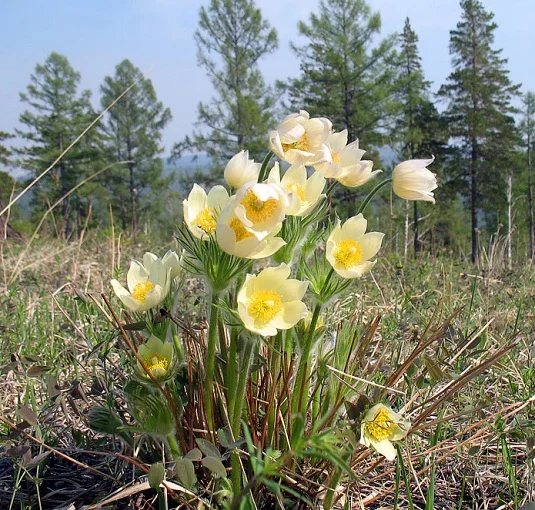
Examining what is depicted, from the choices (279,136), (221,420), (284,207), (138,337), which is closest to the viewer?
(284,207)

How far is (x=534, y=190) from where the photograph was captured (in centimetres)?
2823

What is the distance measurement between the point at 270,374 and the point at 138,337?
12.1 inches

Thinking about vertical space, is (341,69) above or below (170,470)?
above

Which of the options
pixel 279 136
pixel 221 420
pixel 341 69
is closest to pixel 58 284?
pixel 221 420

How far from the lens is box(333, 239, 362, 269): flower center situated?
32.9 inches

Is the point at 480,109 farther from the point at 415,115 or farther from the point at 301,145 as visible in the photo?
the point at 301,145

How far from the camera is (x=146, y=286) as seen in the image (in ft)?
2.98

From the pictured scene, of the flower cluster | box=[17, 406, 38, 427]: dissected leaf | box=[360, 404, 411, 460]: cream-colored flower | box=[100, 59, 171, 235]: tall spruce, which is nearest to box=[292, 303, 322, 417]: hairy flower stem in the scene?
the flower cluster

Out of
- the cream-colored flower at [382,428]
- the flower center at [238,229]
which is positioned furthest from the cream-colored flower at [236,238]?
the cream-colored flower at [382,428]

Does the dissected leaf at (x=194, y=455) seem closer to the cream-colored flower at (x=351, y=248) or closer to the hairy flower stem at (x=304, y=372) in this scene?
the hairy flower stem at (x=304, y=372)

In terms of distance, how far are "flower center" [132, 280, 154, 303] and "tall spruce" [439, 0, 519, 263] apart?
23078 millimetres

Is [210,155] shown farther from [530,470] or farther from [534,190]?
[530,470]

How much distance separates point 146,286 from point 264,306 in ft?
0.79

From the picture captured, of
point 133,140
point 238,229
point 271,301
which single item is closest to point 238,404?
point 271,301
